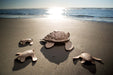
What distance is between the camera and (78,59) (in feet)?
6.30

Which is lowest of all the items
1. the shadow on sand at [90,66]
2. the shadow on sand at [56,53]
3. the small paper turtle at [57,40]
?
the shadow on sand at [90,66]

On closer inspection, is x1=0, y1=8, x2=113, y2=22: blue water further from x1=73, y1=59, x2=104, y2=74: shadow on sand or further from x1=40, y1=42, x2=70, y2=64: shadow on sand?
x1=73, y1=59, x2=104, y2=74: shadow on sand

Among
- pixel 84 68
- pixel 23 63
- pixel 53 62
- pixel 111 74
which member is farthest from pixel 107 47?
pixel 23 63

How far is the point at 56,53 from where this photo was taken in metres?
2.16

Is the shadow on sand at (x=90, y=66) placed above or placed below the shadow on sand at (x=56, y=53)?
below

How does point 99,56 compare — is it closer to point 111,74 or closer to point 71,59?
point 111,74

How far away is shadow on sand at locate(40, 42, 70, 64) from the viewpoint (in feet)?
6.34

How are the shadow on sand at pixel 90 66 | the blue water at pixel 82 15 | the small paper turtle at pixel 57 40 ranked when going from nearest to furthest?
1. the shadow on sand at pixel 90 66
2. the small paper turtle at pixel 57 40
3. the blue water at pixel 82 15

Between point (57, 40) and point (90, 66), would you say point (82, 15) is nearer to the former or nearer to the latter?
point (57, 40)

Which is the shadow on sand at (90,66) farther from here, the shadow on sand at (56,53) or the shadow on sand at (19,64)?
the shadow on sand at (19,64)

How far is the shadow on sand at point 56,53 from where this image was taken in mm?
1931

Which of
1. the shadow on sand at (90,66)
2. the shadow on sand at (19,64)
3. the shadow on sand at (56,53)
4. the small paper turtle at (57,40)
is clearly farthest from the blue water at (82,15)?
the shadow on sand at (19,64)

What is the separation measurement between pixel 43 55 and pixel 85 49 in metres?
1.44

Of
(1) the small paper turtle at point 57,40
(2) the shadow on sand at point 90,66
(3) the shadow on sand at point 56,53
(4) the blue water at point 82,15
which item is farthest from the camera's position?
(4) the blue water at point 82,15
